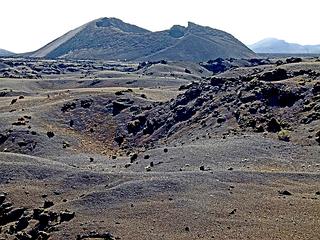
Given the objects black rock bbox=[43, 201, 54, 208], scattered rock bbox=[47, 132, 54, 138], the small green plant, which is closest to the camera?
black rock bbox=[43, 201, 54, 208]

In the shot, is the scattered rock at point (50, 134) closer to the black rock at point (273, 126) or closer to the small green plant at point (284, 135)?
the black rock at point (273, 126)

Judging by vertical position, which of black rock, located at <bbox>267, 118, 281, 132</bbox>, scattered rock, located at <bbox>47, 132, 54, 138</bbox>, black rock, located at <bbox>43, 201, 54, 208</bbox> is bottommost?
black rock, located at <bbox>43, 201, 54, 208</bbox>

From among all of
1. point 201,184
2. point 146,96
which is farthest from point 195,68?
point 201,184

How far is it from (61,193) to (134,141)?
2489cm

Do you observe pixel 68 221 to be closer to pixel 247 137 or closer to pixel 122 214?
pixel 122 214

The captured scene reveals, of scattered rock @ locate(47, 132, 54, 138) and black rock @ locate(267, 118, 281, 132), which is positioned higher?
black rock @ locate(267, 118, 281, 132)

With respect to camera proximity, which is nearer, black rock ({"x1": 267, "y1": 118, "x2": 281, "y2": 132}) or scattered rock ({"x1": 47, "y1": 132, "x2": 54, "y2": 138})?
black rock ({"x1": 267, "y1": 118, "x2": 281, "y2": 132})

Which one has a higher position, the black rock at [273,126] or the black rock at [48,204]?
the black rock at [273,126]

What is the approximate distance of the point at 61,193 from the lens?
4116 centimetres

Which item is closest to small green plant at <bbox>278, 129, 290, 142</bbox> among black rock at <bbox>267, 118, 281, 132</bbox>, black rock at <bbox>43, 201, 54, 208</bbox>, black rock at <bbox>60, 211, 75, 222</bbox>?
A: black rock at <bbox>267, 118, 281, 132</bbox>

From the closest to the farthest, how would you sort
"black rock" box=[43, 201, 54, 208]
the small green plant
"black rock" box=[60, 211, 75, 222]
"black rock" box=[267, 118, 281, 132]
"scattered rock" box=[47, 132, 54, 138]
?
1. "black rock" box=[60, 211, 75, 222]
2. "black rock" box=[43, 201, 54, 208]
3. the small green plant
4. "black rock" box=[267, 118, 281, 132]
5. "scattered rock" box=[47, 132, 54, 138]

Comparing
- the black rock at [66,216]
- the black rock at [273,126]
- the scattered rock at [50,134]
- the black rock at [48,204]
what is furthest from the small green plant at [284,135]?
the scattered rock at [50,134]

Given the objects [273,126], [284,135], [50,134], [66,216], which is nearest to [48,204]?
[66,216]

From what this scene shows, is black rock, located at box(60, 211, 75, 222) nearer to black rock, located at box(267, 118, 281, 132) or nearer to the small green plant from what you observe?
the small green plant
